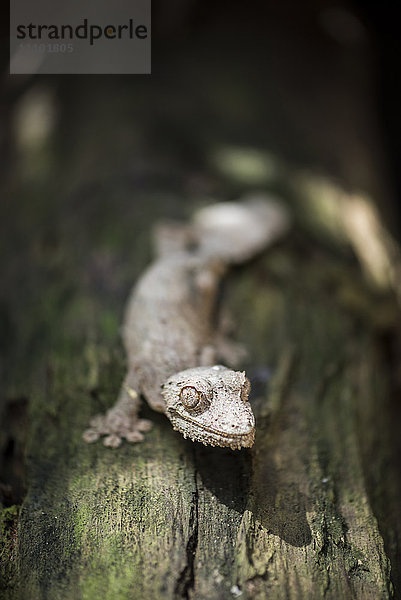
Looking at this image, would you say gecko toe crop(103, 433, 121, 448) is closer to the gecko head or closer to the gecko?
the gecko

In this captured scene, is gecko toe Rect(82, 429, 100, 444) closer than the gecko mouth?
No

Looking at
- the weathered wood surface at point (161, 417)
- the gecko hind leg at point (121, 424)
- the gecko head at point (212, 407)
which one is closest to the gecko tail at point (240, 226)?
the weathered wood surface at point (161, 417)

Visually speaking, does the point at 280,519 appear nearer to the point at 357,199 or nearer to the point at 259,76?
the point at 357,199

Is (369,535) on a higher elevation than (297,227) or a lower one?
lower

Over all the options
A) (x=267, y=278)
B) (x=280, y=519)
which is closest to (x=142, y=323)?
(x=267, y=278)

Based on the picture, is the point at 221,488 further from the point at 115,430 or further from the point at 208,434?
the point at 115,430

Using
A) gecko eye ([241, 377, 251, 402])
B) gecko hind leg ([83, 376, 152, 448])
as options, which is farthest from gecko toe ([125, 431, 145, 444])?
gecko eye ([241, 377, 251, 402])
